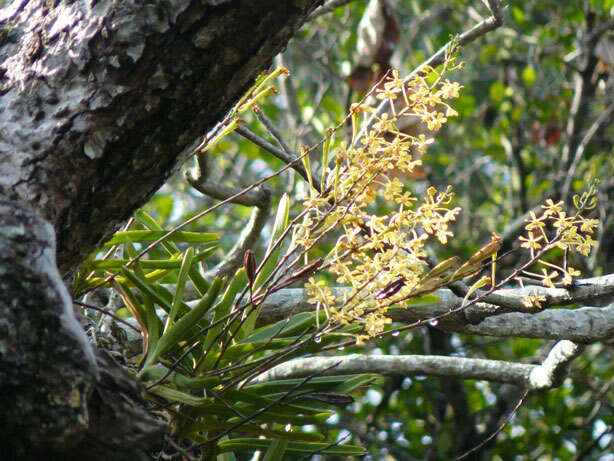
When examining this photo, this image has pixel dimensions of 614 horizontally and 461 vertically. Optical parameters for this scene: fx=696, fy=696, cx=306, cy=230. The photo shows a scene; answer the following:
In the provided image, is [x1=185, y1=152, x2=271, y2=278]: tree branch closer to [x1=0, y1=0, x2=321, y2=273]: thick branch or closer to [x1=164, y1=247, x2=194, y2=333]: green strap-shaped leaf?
[x1=164, y1=247, x2=194, y2=333]: green strap-shaped leaf

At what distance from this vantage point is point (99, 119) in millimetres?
936

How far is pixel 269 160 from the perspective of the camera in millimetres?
4637

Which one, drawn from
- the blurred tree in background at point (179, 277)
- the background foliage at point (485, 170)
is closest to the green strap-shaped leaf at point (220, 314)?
the blurred tree in background at point (179, 277)

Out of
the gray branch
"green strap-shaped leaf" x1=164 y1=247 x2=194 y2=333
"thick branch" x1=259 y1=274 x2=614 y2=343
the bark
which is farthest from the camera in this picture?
the gray branch

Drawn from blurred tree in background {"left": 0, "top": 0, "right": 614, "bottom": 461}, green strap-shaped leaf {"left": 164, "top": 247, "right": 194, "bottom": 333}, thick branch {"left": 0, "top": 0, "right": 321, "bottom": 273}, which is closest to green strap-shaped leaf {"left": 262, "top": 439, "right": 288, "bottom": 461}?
blurred tree in background {"left": 0, "top": 0, "right": 614, "bottom": 461}

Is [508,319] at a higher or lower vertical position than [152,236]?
lower

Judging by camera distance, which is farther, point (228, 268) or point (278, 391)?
point (228, 268)

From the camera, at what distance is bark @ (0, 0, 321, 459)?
2.73 feet

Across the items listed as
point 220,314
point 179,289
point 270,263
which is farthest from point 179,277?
point 270,263

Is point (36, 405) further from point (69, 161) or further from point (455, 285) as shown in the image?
point (455, 285)

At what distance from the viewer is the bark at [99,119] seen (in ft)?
2.73

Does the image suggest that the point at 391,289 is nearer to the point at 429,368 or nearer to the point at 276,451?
the point at 276,451

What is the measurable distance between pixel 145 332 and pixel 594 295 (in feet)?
3.31

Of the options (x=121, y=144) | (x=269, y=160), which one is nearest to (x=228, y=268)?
(x=121, y=144)
